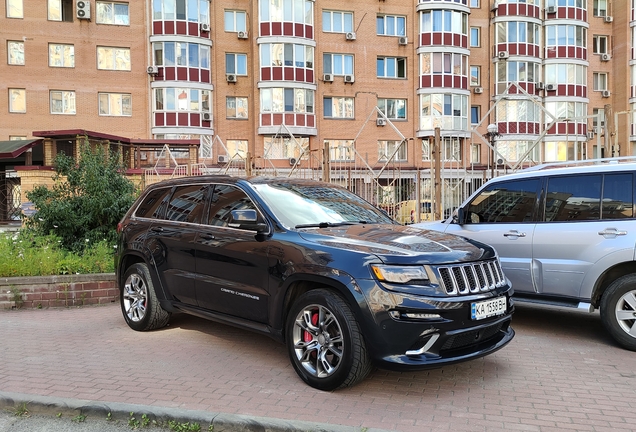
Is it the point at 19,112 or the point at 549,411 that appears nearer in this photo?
the point at 549,411

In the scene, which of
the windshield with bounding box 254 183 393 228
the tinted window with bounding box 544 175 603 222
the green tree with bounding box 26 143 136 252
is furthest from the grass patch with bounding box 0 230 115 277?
the tinted window with bounding box 544 175 603 222

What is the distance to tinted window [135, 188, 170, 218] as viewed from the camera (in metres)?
6.57

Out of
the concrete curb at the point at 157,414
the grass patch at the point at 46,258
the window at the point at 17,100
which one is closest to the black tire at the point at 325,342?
the concrete curb at the point at 157,414

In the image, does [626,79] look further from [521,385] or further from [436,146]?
[521,385]

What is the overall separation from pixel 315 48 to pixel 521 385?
3437cm

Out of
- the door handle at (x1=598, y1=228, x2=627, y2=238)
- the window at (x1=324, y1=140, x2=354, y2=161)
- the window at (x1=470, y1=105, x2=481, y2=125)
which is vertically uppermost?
the window at (x1=470, y1=105, x2=481, y2=125)

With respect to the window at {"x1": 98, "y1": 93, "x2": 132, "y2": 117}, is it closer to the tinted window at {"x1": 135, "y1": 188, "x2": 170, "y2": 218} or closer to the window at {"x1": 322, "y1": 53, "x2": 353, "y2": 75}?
the window at {"x1": 322, "y1": 53, "x2": 353, "y2": 75}

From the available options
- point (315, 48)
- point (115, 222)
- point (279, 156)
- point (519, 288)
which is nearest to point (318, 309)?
point (519, 288)

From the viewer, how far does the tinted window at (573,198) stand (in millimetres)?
6109

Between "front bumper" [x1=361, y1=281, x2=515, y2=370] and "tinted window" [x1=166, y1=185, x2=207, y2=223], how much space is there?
2507 mm

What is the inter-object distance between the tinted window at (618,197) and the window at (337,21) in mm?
33289

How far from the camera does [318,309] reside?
455 cm

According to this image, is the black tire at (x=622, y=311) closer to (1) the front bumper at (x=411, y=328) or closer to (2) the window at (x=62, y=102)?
(1) the front bumper at (x=411, y=328)

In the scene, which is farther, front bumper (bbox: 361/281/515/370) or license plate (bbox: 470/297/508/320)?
license plate (bbox: 470/297/508/320)
